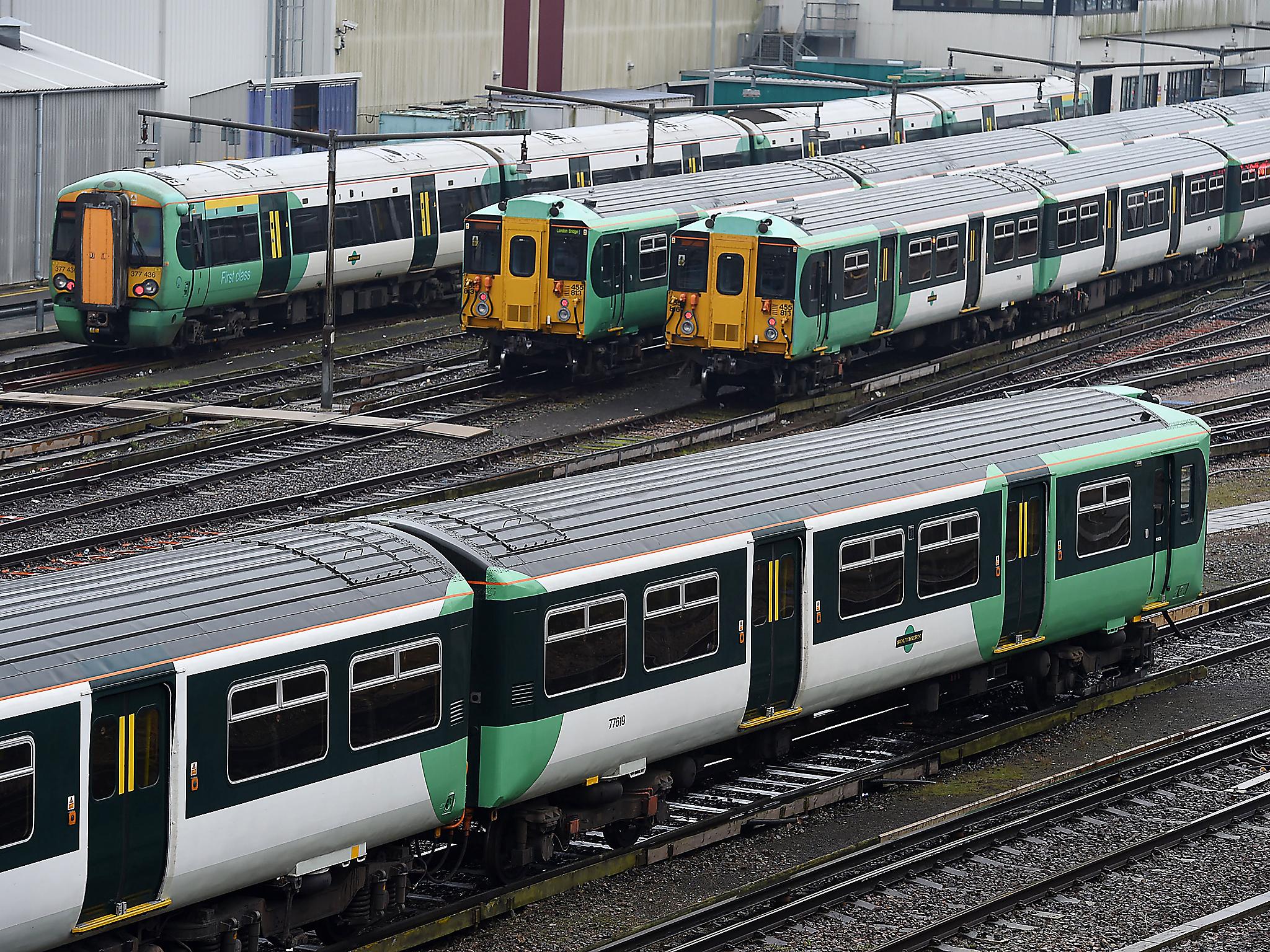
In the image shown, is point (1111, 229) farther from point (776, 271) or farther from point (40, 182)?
point (40, 182)

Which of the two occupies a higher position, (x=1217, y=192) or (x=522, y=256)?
(x=1217, y=192)

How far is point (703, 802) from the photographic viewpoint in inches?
703

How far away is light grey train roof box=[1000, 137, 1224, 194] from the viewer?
1603 inches

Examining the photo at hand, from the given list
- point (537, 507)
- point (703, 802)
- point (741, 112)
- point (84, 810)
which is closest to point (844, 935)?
point (703, 802)

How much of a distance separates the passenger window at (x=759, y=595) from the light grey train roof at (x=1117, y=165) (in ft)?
81.4

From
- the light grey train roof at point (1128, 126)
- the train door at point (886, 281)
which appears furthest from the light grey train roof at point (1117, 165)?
the train door at point (886, 281)

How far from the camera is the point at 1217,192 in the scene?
46.6 metres

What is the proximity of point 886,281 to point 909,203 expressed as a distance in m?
2.00

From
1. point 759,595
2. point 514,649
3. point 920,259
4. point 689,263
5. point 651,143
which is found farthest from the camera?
point 651,143

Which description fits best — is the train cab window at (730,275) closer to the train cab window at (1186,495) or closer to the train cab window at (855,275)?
the train cab window at (855,275)

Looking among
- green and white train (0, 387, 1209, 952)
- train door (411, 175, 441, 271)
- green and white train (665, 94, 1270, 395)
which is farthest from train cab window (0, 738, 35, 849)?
train door (411, 175, 441, 271)

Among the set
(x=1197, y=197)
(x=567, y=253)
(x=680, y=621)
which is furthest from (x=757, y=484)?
(x=1197, y=197)

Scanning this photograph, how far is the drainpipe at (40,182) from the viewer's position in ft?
150

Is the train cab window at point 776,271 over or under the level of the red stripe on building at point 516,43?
under
